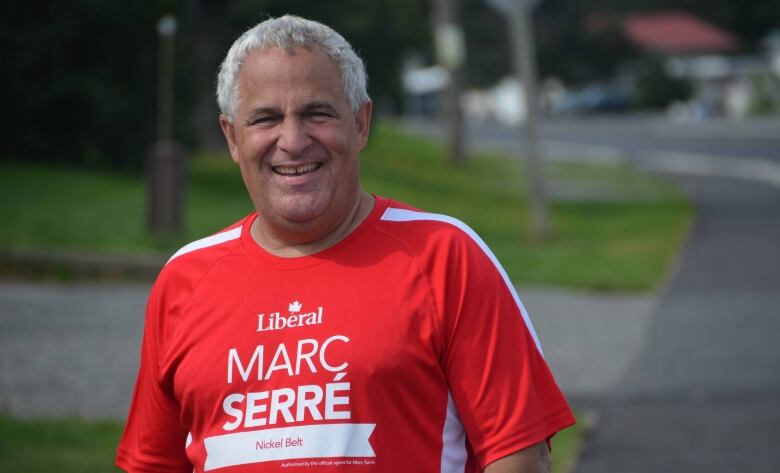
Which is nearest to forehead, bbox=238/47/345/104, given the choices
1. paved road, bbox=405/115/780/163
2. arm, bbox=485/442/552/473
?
Answer: arm, bbox=485/442/552/473

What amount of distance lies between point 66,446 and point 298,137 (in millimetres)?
4613

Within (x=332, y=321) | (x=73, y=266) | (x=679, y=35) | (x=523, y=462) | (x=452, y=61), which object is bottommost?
(x=523, y=462)

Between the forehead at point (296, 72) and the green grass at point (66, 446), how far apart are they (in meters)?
4.06

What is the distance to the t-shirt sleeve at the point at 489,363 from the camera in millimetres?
2998

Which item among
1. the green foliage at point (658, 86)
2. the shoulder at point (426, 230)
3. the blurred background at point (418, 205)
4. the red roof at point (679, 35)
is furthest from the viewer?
the red roof at point (679, 35)

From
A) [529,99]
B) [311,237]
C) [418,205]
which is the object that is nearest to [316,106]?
[311,237]

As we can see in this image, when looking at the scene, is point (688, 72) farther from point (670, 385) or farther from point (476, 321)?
point (476, 321)

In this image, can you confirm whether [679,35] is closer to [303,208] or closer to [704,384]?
[704,384]

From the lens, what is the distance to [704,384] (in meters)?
9.13

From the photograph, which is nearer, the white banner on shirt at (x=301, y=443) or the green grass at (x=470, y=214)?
the white banner on shirt at (x=301, y=443)

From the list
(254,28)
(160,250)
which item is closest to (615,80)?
(160,250)

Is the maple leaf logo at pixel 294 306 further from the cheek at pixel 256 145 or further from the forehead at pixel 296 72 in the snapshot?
the forehead at pixel 296 72

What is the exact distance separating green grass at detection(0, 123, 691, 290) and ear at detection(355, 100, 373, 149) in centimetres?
1052

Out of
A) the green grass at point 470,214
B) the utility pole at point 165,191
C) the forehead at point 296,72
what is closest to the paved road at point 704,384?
the green grass at point 470,214
